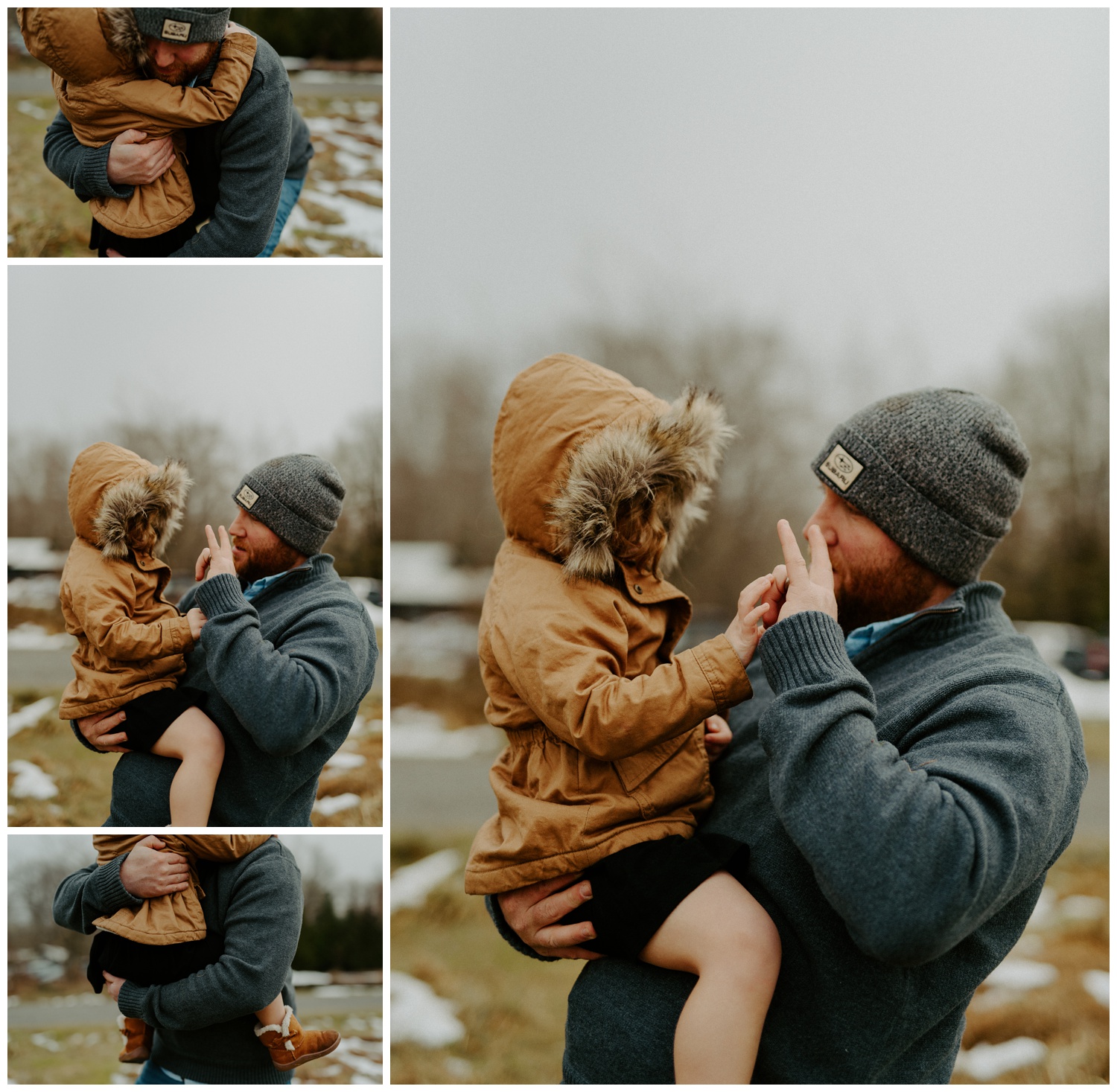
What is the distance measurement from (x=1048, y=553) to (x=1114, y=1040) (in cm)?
157

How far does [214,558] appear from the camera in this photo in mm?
2023

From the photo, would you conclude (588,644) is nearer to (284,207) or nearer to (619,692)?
(619,692)

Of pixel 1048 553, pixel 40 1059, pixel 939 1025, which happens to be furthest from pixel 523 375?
pixel 1048 553

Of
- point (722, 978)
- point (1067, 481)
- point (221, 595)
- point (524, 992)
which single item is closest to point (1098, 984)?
point (1067, 481)

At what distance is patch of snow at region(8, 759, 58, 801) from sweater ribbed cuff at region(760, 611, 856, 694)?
1.70 meters

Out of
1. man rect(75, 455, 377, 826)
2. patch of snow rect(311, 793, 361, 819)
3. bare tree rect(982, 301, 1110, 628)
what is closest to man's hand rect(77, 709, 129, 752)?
man rect(75, 455, 377, 826)

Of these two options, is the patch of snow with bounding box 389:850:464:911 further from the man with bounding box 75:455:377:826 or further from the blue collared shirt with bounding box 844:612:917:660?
the blue collared shirt with bounding box 844:612:917:660

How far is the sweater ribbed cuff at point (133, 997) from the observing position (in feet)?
6.94

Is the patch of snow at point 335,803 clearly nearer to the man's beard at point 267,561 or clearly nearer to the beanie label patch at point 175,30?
the man's beard at point 267,561

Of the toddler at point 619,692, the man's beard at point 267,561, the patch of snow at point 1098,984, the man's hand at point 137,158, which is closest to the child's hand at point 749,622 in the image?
the toddler at point 619,692

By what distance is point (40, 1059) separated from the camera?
2197 mm

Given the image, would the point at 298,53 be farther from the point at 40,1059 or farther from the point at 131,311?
the point at 40,1059

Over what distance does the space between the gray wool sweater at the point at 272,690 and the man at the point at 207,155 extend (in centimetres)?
82

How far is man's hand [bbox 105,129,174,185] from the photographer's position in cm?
200
